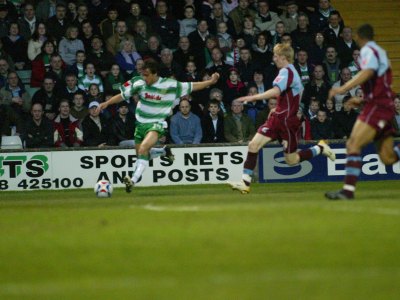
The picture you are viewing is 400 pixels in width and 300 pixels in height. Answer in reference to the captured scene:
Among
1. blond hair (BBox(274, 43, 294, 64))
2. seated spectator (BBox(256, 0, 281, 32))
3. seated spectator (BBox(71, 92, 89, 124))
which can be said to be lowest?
seated spectator (BBox(71, 92, 89, 124))

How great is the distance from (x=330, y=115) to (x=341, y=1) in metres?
6.33

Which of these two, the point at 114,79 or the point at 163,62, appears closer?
the point at 114,79

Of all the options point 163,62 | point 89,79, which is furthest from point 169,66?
point 89,79

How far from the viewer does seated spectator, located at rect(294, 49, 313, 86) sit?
23934mm

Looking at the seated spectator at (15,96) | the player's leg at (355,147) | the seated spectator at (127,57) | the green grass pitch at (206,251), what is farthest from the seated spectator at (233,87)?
the player's leg at (355,147)

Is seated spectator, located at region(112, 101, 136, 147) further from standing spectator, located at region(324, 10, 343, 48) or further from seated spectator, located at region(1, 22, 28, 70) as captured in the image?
standing spectator, located at region(324, 10, 343, 48)

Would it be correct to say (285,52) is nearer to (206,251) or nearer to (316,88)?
(316,88)

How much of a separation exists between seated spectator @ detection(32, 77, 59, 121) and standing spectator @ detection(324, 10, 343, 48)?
675cm

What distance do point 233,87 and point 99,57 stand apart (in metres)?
3.01

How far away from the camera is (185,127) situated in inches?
882

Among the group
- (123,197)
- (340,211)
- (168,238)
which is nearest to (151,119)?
(123,197)

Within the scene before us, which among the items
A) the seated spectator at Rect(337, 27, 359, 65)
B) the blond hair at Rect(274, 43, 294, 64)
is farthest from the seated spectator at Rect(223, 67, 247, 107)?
the blond hair at Rect(274, 43, 294, 64)

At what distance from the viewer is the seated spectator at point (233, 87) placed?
2342 centimetres

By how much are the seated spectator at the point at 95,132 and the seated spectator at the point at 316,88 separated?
178 inches
